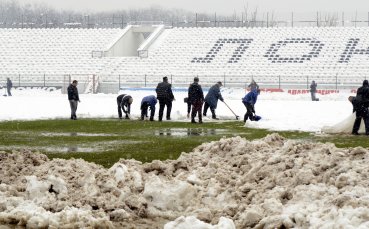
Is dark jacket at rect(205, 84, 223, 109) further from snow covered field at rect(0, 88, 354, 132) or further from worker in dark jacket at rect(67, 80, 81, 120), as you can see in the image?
worker in dark jacket at rect(67, 80, 81, 120)

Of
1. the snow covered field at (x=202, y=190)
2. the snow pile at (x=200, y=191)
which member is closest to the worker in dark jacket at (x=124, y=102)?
the snow covered field at (x=202, y=190)

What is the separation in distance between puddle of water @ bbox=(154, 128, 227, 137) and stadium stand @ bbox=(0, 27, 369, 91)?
3799cm

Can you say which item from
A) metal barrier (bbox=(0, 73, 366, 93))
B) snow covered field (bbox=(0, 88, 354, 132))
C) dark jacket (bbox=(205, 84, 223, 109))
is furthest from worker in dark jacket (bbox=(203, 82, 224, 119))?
metal barrier (bbox=(0, 73, 366, 93))

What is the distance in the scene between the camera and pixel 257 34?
256 feet

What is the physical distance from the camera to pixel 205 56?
72.4m

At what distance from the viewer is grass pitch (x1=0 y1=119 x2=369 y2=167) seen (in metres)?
18.2


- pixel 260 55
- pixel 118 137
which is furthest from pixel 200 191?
pixel 260 55

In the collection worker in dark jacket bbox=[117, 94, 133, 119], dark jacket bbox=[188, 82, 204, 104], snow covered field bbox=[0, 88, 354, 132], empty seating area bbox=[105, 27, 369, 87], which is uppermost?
empty seating area bbox=[105, 27, 369, 87]

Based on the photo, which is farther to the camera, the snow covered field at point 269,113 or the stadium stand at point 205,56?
the stadium stand at point 205,56

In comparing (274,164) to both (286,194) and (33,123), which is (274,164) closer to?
(286,194)

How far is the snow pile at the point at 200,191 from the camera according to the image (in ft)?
35.5

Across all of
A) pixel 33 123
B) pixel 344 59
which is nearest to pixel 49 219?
pixel 33 123

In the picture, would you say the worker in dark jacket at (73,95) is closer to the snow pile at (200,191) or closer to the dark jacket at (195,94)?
the dark jacket at (195,94)

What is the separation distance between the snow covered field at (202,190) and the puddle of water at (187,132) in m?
8.81
